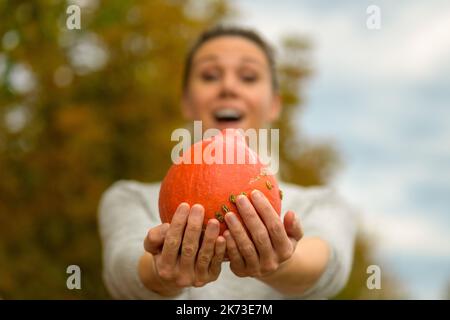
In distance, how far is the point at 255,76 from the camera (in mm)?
3646

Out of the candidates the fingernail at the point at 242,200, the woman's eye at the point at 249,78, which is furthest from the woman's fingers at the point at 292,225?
the woman's eye at the point at 249,78

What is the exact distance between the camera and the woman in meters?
2.23

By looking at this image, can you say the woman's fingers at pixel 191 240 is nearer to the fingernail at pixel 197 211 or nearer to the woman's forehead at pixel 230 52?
the fingernail at pixel 197 211

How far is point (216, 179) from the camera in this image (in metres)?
2.26

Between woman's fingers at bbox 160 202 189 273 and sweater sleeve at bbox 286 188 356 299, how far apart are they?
3.27 ft

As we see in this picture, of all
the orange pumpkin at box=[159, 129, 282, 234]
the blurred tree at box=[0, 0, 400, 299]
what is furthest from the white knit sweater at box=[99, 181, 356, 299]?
the blurred tree at box=[0, 0, 400, 299]

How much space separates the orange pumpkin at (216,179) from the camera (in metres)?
2.23

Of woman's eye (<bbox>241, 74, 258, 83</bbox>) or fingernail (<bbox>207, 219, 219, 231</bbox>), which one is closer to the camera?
fingernail (<bbox>207, 219, 219, 231</bbox>)

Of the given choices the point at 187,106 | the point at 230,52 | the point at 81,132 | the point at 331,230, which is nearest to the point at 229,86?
the point at 230,52

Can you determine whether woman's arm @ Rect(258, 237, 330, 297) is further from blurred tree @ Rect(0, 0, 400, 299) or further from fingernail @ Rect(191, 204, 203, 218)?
blurred tree @ Rect(0, 0, 400, 299)

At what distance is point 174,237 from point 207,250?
0.43 feet

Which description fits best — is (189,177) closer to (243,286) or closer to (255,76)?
(243,286)

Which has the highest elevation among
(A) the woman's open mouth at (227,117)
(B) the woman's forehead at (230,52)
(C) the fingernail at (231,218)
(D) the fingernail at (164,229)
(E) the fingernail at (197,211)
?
(B) the woman's forehead at (230,52)
